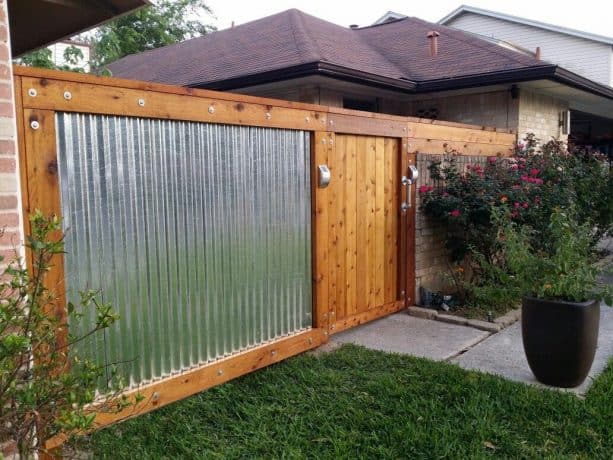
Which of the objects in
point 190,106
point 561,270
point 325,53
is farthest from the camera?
point 325,53

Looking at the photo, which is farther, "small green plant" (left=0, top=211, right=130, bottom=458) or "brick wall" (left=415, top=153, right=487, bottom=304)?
"brick wall" (left=415, top=153, right=487, bottom=304)

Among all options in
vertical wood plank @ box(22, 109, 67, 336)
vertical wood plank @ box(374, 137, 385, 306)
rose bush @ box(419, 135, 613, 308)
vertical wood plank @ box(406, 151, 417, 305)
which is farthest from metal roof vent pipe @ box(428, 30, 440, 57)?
vertical wood plank @ box(22, 109, 67, 336)

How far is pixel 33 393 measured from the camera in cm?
214

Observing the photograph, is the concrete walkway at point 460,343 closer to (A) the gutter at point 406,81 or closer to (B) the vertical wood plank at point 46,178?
(B) the vertical wood plank at point 46,178

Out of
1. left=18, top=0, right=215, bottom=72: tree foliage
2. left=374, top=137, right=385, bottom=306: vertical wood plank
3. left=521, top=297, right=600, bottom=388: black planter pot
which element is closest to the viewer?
left=521, top=297, right=600, bottom=388: black planter pot

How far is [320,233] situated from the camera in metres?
4.93

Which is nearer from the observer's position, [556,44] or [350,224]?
[350,224]

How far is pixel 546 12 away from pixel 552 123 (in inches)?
1445

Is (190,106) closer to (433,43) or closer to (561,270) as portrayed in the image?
(561,270)

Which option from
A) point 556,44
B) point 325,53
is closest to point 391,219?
point 325,53

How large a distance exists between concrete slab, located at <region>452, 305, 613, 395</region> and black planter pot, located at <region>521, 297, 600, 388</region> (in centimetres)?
15

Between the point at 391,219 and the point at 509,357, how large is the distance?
1.90m

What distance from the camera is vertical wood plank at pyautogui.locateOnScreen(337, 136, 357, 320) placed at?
17.6 feet

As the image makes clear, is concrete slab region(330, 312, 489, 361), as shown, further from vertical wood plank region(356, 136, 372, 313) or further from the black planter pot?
the black planter pot
